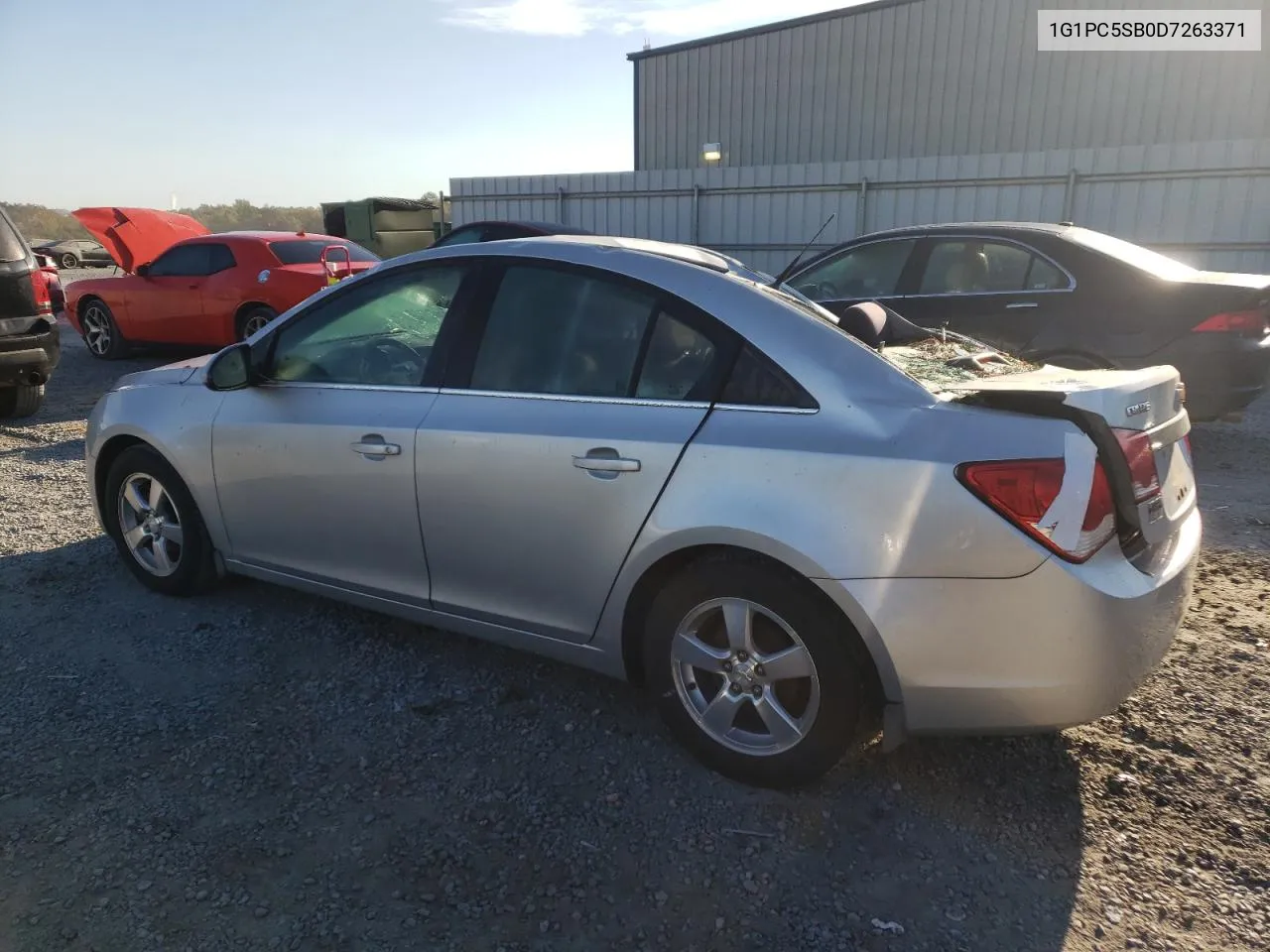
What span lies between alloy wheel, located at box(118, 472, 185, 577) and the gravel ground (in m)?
0.47

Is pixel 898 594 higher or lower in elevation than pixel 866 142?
lower

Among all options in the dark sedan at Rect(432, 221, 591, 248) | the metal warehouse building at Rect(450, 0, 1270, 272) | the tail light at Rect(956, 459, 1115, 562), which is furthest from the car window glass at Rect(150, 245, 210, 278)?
the tail light at Rect(956, 459, 1115, 562)

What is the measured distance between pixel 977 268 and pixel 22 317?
723 cm

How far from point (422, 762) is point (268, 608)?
1511mm

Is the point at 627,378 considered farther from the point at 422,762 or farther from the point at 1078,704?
the point at 1078,704

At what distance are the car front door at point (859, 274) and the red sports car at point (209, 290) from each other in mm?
5177

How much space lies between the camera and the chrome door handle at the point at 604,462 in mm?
2707

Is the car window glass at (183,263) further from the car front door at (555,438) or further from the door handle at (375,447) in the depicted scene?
the car front door at (555,438)

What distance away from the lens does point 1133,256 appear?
20.2 ft

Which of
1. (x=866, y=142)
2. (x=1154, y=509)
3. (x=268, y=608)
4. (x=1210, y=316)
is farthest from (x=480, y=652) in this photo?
(x=866, y=142)

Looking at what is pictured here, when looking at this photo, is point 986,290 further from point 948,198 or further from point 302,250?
point 302,250

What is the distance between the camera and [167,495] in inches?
158

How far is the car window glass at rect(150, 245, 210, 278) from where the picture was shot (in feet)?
34.6

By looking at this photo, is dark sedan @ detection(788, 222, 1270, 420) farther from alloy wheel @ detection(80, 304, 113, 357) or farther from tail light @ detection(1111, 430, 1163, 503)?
alloy wheel @ detection(80, 304, 113, 357)
